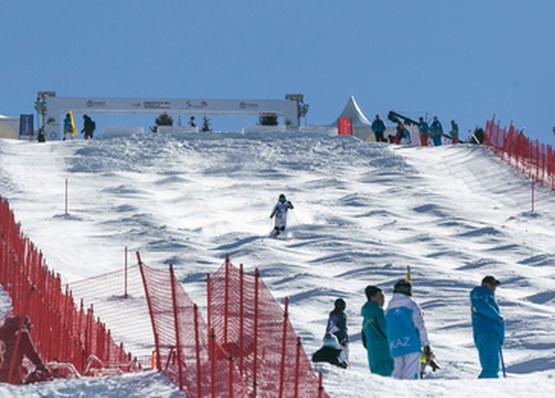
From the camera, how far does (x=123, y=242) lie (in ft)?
A: 80.3

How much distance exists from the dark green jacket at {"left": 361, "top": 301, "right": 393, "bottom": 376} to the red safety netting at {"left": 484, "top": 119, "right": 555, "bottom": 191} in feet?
64.2

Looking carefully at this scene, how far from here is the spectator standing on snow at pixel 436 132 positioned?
41.9 metres

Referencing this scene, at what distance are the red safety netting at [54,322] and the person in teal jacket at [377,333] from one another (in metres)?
2.07

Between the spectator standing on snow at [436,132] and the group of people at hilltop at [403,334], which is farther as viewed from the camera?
the spectator standing on snow at [436,132]

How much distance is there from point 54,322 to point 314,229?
14203 mm

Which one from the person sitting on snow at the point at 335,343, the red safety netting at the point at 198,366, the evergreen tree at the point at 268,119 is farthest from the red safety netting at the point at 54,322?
the evergreen tree at the point at 268,119

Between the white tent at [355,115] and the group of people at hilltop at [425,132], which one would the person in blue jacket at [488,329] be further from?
the white tent at [355,115]

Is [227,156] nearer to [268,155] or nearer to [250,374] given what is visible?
[268,155]

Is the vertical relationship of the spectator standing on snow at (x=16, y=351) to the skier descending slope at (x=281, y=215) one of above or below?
below

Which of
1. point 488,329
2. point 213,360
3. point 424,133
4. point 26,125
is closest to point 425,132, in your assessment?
point 424,133

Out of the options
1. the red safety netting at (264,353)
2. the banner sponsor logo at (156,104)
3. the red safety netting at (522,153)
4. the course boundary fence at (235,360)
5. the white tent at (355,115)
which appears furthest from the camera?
the white tent at (355,115)

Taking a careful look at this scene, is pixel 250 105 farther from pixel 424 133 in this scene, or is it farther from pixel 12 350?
pixel 12 350

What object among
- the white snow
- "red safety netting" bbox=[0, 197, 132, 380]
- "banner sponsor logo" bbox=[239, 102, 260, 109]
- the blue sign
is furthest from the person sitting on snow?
the blue sign

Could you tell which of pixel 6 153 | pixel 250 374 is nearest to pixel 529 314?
pixel 250 374
